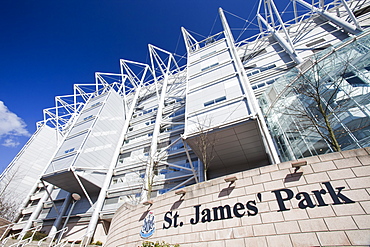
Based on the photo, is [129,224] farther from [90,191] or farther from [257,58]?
[257,58]

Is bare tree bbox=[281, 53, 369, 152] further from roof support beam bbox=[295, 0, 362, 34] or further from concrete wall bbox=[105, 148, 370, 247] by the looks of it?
roof support beam bbox=[295, 0, 362, 34]

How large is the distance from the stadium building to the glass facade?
7 centimetres

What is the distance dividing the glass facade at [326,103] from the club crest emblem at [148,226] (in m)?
8.32

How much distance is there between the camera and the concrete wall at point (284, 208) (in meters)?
4.72

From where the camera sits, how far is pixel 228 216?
6.39m

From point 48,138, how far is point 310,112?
55.7 m

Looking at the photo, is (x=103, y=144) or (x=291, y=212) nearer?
(x=291, y=212)

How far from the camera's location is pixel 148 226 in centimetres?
834

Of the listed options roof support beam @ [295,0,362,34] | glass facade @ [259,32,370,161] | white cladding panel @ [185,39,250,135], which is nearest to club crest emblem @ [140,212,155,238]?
white cladding panel @ [185,39,250,135]

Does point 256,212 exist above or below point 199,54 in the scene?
below

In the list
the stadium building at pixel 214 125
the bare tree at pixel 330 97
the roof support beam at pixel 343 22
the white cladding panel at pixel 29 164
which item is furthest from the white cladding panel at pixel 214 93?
the white cladding panel at pixel 29 164

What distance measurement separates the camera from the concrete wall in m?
4.72

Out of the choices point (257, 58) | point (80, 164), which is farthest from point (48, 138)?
point (257, 58)

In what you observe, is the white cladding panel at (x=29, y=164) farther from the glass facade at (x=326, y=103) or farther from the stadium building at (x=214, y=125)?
the glass facade at (x=326, y=103)
